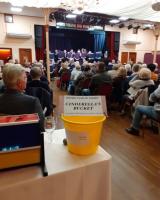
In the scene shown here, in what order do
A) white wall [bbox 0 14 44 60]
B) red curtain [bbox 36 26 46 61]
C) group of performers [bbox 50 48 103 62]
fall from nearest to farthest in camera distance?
white wall [bbox 0 14 44 60], red curtain [bbox 36 26 46 61], group of performers [bbox 50 48 103 62]

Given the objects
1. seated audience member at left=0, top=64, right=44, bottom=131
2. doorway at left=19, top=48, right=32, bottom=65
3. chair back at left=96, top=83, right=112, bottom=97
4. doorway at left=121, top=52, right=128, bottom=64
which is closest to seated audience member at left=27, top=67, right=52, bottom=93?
seated audience member at left=0, top=64, right=44, bottom=131

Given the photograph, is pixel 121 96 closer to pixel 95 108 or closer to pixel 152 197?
pixel 152 197

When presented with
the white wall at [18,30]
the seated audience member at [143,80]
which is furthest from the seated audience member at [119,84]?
the white wall at [18,30]

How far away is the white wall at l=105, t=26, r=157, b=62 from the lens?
1310 centimetres

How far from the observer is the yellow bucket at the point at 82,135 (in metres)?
1.05

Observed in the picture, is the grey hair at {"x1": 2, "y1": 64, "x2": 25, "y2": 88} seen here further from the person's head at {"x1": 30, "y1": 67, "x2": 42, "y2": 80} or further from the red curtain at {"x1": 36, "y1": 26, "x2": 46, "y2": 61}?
the red curtain at {"x1": 36, "y1": 26, "x2": 46, "y2": 61}

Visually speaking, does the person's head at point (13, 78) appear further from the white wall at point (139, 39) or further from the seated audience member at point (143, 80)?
the white wall at point (139, 39)

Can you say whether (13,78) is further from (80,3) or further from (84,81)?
(84,81)

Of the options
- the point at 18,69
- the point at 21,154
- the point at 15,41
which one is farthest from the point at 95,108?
the point at 15,41

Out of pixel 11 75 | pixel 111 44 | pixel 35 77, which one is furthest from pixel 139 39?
pixel 11 75

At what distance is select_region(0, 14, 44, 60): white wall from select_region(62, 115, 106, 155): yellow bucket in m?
10.0

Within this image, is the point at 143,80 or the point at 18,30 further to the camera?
the point at 18,30

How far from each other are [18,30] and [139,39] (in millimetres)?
8138

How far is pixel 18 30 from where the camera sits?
403 inches
